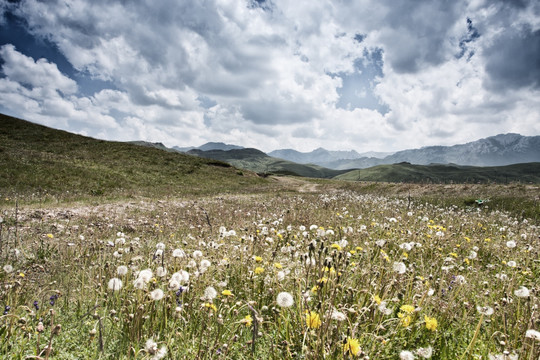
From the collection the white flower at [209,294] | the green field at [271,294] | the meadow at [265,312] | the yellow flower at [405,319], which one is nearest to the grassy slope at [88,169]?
the green field at [271,294]

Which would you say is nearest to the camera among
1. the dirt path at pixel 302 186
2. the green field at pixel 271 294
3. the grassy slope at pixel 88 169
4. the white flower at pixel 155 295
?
the green field at pixel 271 294

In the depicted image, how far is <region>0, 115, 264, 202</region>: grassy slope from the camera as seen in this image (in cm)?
2270

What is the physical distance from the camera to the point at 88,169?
29.6m

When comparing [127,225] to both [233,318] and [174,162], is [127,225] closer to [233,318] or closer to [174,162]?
[233,318]

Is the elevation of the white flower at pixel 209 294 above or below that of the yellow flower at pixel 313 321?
above

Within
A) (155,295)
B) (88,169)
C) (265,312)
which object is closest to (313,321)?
Result: (265,312)

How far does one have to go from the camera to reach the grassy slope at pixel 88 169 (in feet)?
74.5

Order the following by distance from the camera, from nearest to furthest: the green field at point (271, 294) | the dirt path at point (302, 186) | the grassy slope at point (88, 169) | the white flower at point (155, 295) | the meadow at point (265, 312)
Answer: the meadow at point (265, 312) → the green field at point (271, 294) → the white flower at point (155, 295) → the grassy slope at point (88, 169) → the dirt path at point (302, 186)

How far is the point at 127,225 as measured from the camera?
10359 millimetres

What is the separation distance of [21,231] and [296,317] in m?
9.95

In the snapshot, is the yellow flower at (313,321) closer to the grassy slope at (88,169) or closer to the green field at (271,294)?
the green field at (271,294)

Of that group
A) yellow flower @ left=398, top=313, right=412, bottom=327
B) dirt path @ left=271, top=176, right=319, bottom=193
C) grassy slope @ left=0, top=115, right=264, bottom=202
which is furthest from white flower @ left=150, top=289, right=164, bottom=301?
dirt path @ left=271, top=176, right=319, bottom=193

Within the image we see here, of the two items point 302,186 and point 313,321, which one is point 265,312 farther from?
point 302,186

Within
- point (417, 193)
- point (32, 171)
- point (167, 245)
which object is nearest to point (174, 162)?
point (32, 171)
